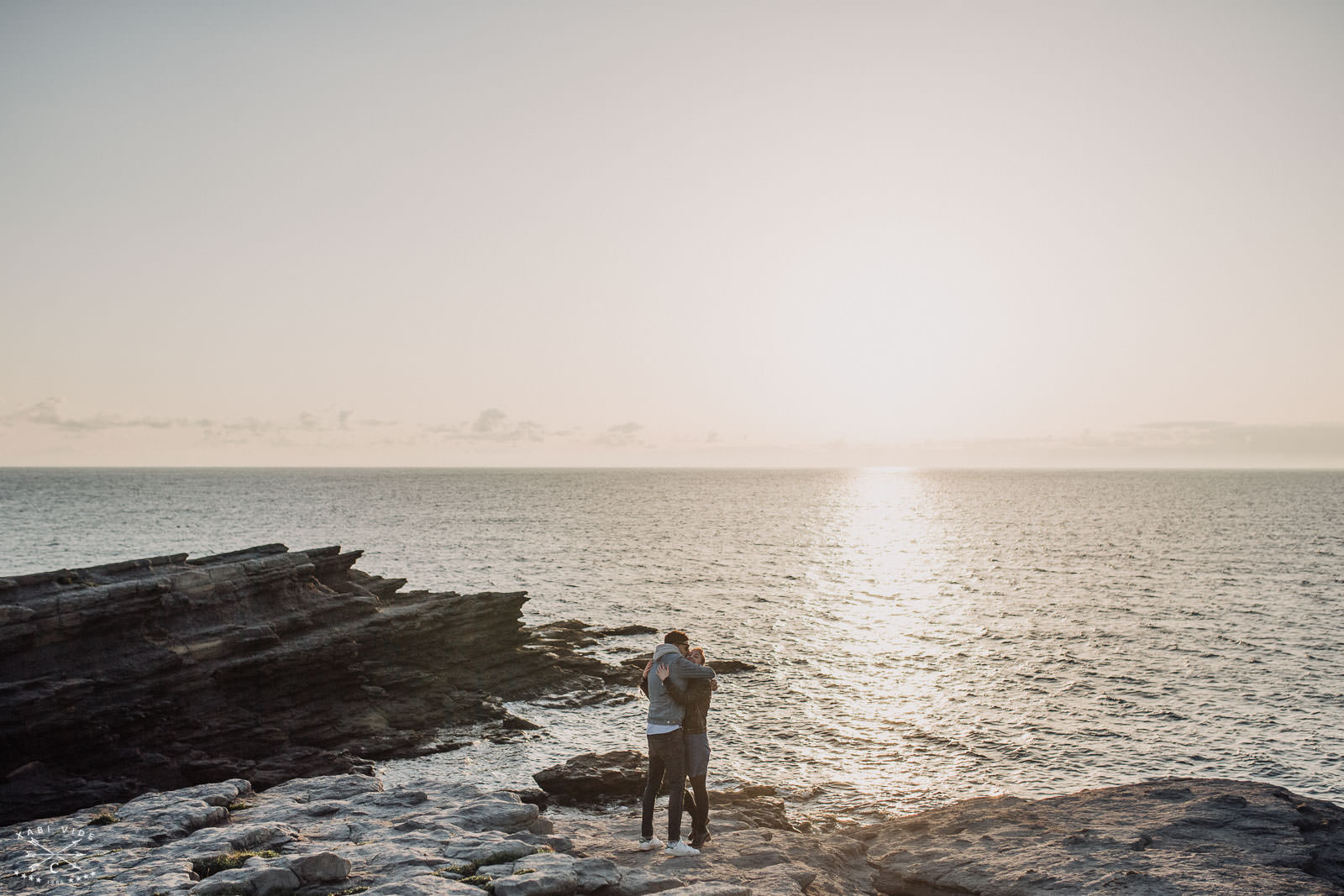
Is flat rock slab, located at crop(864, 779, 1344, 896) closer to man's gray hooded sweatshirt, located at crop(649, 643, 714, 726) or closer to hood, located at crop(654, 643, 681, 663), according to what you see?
man's gray hooded sweatshirt, located at crop(649, 643, 714, 726)

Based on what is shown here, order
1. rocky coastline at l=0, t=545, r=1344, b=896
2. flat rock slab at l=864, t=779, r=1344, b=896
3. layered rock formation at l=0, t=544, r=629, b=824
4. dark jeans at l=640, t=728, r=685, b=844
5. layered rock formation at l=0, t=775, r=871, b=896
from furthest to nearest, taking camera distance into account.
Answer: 1. layered rock formation at l=0, t=544, r=629, b=824
2. dark jeans at l=640, t=728, r=685, b=844
3. flat rock slab at l=864, t=779, r=1344, b=896
4. rocky coastline at l=0, t=545, r=1344, b=896
5. layered rock formation at l=0, t=775, r=871, b=896

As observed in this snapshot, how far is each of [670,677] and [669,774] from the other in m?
2.00

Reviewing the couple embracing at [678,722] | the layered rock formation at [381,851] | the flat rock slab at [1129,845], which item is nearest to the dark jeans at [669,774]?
the couple embracing at [678,722]

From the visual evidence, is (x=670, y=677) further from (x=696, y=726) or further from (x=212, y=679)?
(x=212, y=679)

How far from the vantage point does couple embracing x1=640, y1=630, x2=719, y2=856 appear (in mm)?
13812

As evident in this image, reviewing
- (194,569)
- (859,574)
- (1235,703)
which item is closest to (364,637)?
(194,569)

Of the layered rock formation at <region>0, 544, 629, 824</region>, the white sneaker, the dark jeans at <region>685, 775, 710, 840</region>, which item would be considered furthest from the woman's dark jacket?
the layered rock formation at <region>0, 544, 629, 824</region>

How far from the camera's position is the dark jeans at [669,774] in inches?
557

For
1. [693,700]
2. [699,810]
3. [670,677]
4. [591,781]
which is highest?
[670,677]

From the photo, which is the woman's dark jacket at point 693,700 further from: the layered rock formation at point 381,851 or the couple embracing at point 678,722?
the layered rock formation at point 381,851

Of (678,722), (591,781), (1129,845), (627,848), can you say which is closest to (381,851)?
(627,848)

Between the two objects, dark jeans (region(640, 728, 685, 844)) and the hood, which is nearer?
the hood

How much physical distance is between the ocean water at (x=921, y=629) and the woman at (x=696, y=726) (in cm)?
790

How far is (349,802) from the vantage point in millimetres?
16812
